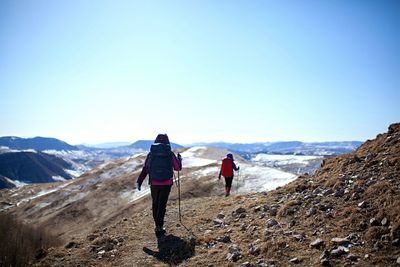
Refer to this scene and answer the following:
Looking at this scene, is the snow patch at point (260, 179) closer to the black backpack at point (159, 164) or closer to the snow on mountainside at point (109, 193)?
the snow on mountainside at point (109, 193)

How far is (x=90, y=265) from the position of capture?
439 inches

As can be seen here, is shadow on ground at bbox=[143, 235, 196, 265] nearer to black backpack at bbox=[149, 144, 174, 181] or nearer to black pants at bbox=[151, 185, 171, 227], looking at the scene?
black pants at bbox=[151, 185, 171, 227]

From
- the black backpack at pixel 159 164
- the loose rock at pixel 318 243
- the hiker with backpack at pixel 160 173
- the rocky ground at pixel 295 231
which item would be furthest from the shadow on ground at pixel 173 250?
the loose rock at pixel 318 243

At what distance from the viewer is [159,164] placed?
13.6 metres

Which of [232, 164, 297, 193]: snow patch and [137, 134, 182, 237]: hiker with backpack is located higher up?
[137, 134, 182, 237]: hiker with backpack

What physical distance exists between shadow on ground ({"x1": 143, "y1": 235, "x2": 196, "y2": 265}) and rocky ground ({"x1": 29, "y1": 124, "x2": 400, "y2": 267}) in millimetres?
33

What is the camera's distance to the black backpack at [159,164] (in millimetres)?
13516

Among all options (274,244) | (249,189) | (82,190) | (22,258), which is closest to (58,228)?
(82,190)

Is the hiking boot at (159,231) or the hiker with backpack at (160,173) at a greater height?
the hiker with backpack at (160,173)

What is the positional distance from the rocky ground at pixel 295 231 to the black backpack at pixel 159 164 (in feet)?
8.29

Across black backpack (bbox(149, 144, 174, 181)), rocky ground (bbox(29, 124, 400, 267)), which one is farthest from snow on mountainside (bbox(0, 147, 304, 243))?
black backpack (bbox(149, 144, 174, 181))

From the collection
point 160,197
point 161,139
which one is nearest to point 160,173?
point 160,197

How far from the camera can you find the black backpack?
13.5 metres

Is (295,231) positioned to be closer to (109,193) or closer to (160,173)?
(160,173)
